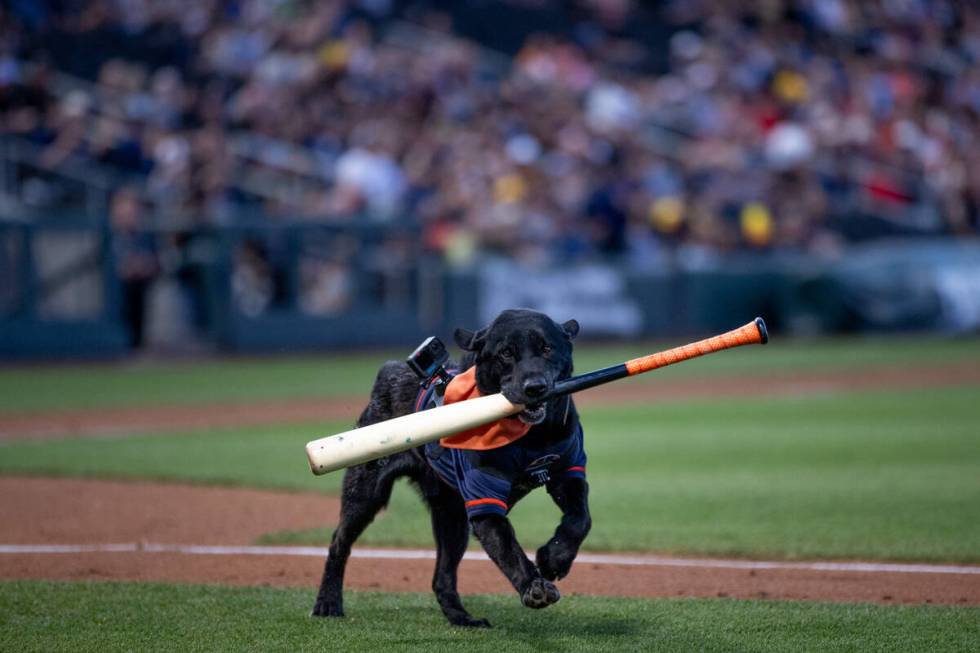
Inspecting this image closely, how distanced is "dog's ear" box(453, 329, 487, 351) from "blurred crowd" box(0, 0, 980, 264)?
49.2 ft

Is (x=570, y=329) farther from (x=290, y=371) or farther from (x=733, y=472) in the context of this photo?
(x=290, y=371)

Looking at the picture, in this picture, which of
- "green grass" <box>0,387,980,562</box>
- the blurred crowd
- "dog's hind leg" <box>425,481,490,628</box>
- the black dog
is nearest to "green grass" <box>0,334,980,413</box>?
the blurred crowd

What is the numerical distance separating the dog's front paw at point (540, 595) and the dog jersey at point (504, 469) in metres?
0.41

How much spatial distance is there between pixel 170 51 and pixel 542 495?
13.7 meters

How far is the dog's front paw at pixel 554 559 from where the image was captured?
490cm

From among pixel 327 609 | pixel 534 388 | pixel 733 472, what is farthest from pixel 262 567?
pixel 733 472

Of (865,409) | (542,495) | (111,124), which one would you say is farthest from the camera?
(111,124)

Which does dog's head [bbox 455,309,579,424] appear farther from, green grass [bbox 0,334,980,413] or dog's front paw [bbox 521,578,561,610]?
green grass [bbox 0,334,980,413]

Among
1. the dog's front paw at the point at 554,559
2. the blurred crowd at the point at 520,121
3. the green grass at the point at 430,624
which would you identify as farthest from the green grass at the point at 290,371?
the dog's front paw at the point at 554,559

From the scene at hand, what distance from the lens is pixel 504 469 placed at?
5.02 meters

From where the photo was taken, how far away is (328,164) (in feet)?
70.5

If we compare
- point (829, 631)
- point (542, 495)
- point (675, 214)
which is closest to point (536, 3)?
point (675, 214)

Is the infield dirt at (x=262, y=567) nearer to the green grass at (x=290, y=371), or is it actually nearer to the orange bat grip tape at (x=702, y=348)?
the orange bat grip tape at (x=702, y=348)

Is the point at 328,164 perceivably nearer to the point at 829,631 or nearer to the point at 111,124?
A: the point at 111,124
